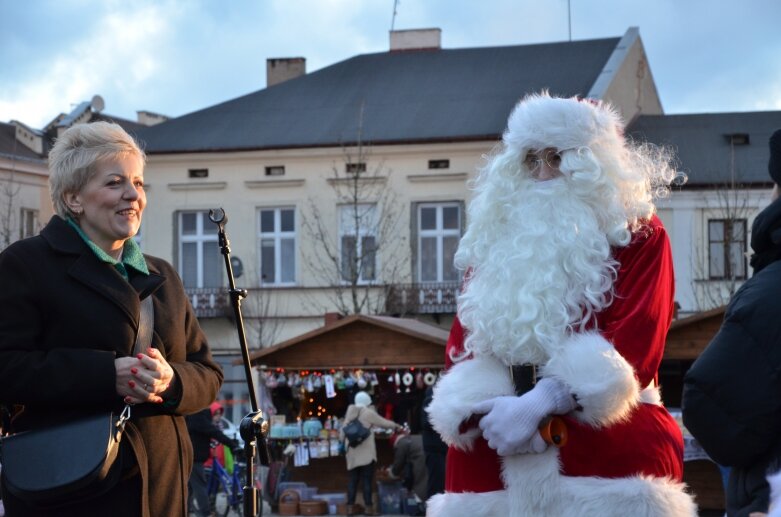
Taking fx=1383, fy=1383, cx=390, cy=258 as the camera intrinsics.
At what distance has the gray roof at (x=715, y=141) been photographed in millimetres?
36188

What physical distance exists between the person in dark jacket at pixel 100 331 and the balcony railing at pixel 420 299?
31.4m

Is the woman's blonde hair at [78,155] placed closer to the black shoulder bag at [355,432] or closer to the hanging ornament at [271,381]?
the black shoulder bag at [355,432]

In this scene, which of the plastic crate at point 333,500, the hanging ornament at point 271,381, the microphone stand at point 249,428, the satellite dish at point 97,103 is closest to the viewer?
the microphone stand at point 249,428

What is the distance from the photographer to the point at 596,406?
441cm

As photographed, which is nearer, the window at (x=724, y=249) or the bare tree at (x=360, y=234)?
the window at (x=724, y=249)

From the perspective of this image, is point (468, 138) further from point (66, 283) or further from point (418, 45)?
point (66, 283)

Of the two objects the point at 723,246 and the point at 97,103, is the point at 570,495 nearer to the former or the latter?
the point at 723,246

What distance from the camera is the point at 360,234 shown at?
37250 mm

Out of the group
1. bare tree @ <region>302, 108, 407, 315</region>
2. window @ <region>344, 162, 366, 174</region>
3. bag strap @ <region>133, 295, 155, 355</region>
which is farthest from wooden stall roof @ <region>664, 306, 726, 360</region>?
window @ <region>344, 162, 366, 174</region>

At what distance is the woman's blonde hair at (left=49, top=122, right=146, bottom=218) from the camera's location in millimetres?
4691

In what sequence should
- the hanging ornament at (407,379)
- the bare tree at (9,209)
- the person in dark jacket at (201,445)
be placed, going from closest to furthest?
1. the person in dark jacket at (201,445)
2. the hanging ornament at (407,379)
3. the bare tree at (9,209)

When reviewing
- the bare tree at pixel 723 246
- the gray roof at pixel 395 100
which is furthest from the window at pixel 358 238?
the bare tree at pixel 723 246

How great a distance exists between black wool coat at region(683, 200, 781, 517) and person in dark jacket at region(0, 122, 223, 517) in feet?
5.68

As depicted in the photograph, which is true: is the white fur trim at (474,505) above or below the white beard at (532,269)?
below
